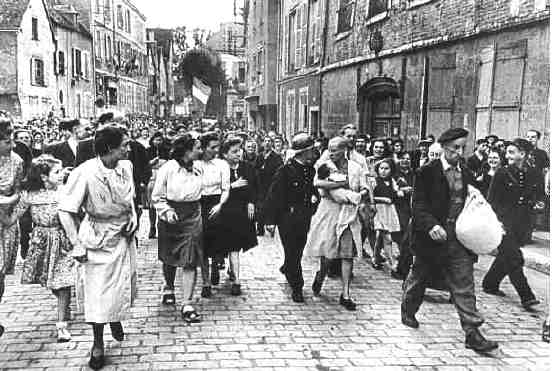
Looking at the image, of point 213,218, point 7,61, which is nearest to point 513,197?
point 213,218

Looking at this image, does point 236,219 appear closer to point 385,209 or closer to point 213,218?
point 213,218

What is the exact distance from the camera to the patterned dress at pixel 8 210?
16.7 ft

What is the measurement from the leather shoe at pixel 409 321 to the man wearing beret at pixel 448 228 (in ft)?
1.41

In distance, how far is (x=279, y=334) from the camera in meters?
5.25

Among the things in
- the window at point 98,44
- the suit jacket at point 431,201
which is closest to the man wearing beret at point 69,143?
the suit jacket at point 431,201

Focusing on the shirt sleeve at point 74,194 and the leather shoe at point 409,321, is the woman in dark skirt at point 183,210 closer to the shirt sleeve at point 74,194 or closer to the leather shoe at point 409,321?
the shirt sleeve at point 74,194

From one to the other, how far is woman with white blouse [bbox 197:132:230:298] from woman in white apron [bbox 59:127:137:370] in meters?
1.64

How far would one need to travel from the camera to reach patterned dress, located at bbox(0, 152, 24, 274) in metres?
5.10

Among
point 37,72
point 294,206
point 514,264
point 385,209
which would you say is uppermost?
point 37,72

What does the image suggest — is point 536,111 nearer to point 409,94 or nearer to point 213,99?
point 409,94

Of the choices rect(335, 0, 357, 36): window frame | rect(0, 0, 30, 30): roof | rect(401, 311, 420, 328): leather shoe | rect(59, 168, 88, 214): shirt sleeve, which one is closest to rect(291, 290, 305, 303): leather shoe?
rect(401, 311, 420, 328): leather shoe

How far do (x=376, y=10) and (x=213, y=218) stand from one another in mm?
10875

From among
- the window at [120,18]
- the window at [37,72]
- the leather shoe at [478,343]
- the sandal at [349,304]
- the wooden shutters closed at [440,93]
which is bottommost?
the sandal at [349,304]

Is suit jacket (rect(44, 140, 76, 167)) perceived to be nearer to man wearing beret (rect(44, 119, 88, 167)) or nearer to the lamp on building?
man wearing beret (rect(44, 119, 88, 167))
